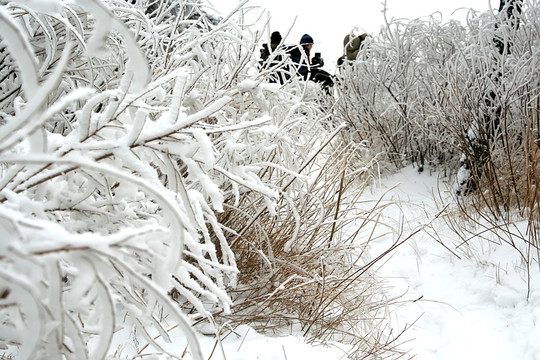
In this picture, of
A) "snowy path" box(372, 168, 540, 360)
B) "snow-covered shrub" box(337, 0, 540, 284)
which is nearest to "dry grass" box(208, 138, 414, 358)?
"snowy path" box(372, 168, 540, 360)

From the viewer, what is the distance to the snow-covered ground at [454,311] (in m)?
1.45

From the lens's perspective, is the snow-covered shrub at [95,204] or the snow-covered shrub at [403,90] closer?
the snow-covered shrub at [95,204]

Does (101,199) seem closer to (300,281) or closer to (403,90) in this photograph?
(300,281)

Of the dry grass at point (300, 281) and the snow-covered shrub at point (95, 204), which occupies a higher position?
the snow-covered shrub at point (95, 204)

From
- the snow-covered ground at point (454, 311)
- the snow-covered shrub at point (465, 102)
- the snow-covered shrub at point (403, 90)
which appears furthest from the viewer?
the snow-covered shrub at point (403, 90)

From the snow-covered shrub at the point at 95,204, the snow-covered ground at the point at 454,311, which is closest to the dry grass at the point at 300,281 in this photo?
the snow-covered ground at the point at 454,311

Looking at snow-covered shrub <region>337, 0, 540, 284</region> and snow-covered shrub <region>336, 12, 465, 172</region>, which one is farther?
snow-covered shrub <region>336, 12, 465, 172</region>

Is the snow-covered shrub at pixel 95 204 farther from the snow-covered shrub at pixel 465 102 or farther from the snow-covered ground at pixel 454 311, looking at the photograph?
the snow-covered shrub at pixel 465 102

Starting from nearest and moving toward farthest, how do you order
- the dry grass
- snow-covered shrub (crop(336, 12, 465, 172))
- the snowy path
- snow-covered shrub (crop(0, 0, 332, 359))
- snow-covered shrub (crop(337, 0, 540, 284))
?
snow-covered shrub (crop(0, 0, 332, 359)) → the dry grass → the snowy path → snow-covered shrub (crop(337, 0, 540, 284)) → snow-covered shrub (crop(336, 12, 465, 172))

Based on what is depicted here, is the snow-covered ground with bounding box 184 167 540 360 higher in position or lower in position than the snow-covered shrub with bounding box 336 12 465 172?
lower

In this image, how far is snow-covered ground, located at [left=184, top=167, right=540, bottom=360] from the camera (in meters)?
1.45

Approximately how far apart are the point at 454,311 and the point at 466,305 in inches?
3.4

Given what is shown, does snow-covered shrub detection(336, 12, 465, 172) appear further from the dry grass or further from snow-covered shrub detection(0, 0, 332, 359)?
snow-covered shrub detection(0, 0, 332, 359)

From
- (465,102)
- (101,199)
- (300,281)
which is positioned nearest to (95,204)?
(101,199)
